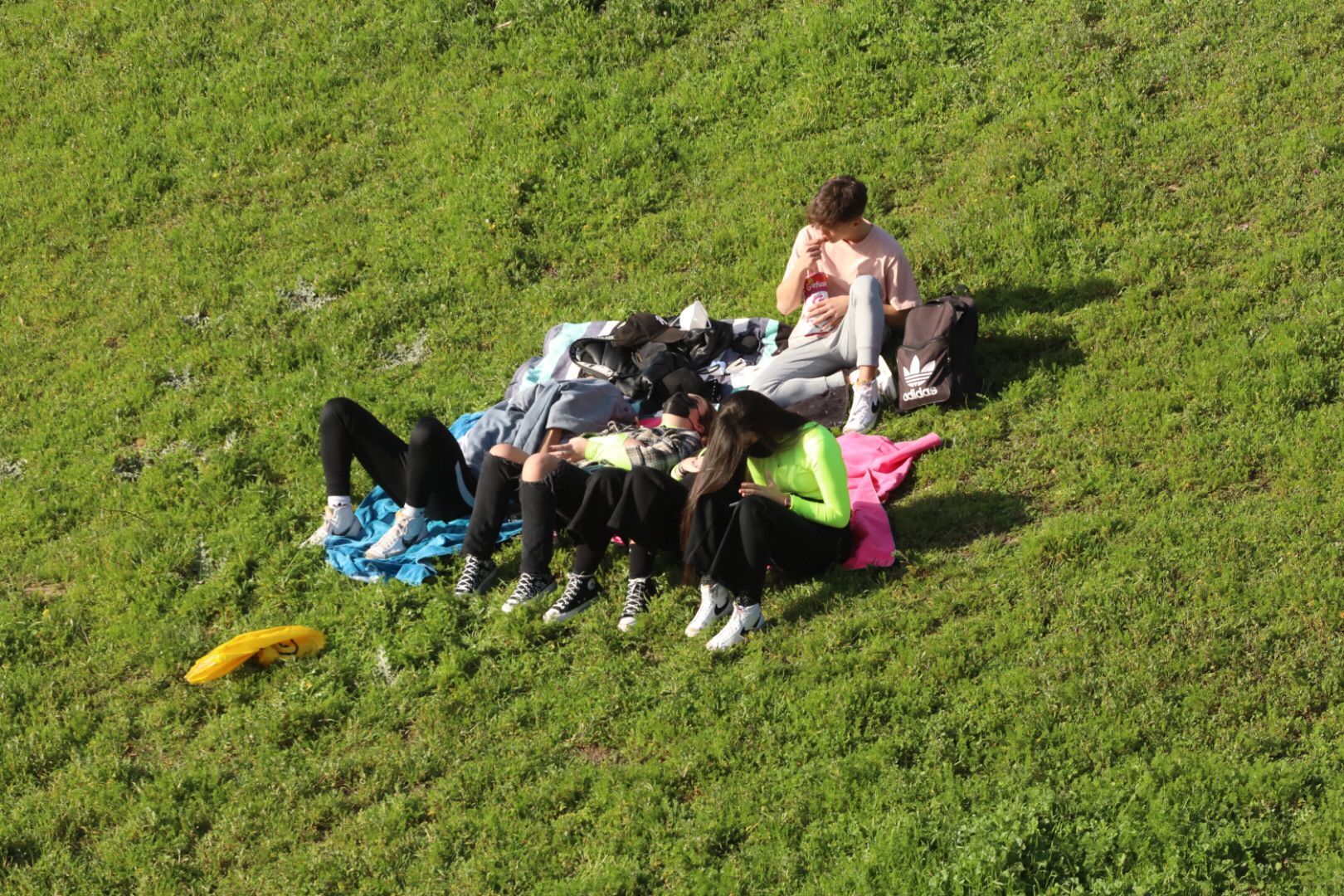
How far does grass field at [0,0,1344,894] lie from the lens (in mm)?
6113

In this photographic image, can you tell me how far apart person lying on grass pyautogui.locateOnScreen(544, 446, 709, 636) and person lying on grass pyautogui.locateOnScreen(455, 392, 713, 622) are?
0.06 metres

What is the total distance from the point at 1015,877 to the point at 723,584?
238 centimetres

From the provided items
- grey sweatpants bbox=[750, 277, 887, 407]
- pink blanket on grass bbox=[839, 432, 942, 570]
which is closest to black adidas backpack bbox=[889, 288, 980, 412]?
grey sweatpants bbox=[750, 277, 887, 407]

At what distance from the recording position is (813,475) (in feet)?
24.7

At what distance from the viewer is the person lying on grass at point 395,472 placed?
848cm

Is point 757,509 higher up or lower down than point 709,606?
higher up

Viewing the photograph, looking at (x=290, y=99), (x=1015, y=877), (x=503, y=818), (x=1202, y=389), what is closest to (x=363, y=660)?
(x=503, y=818)

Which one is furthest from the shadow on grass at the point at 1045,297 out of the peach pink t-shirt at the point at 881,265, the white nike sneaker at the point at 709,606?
the white nike sneaker at the point at 709,606

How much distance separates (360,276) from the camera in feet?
41.3

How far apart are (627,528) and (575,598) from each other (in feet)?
1.85

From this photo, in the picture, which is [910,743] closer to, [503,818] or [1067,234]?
[503,818]

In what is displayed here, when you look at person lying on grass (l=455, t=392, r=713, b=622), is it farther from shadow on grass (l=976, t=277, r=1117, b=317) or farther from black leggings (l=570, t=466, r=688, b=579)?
shadow on grass (l=976, t=277, r=1117, b=317)

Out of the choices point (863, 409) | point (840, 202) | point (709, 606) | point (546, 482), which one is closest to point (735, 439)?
point (709, 606)

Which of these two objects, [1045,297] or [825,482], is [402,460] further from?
[1045,297]
